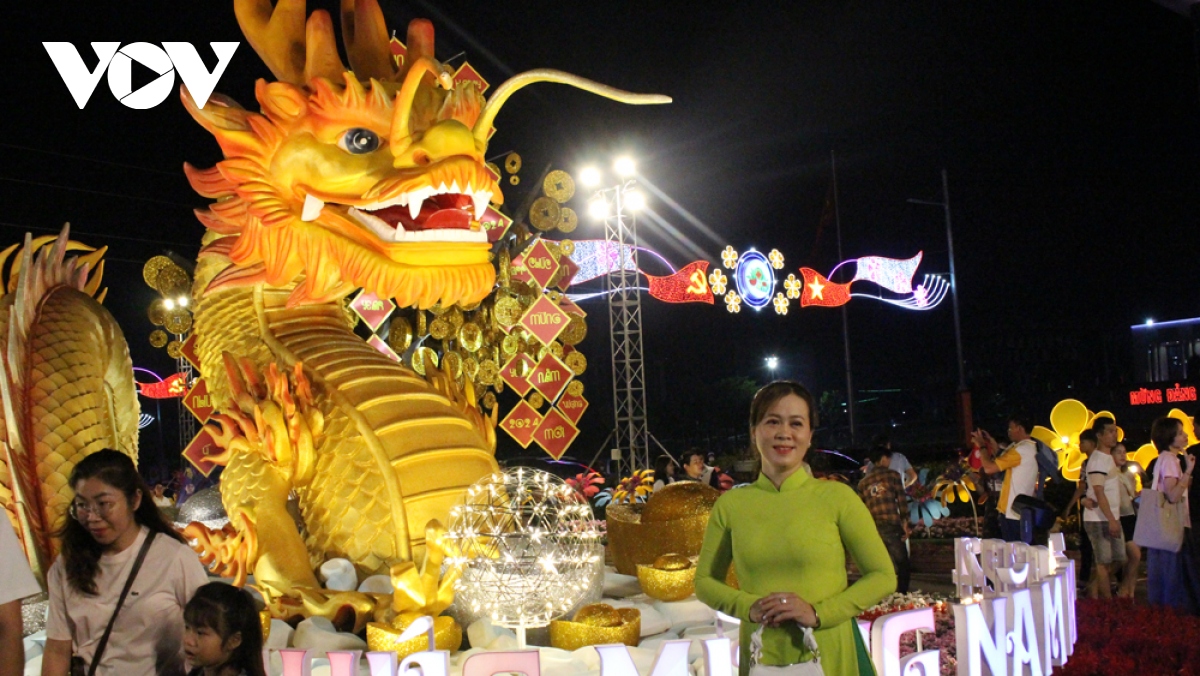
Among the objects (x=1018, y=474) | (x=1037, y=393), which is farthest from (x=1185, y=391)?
(x=1018, y=474)

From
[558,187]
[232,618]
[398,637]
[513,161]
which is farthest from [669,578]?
[558,187]

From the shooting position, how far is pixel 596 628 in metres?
3.95

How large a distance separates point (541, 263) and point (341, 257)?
674cm

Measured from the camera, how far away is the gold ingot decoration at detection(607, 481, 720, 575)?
4969 millimetres

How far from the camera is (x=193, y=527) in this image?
4238mm

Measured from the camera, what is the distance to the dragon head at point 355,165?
13.3 ft

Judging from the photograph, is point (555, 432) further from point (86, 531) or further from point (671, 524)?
point (86, 531)

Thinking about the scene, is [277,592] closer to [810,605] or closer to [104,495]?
[104,495]

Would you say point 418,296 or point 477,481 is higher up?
point 418,296

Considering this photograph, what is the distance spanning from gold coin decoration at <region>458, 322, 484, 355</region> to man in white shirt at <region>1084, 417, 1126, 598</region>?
4919mm

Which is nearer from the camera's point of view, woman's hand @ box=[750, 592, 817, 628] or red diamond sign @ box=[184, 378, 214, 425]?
woman's hand @ box=[750, 592, 817, 628]

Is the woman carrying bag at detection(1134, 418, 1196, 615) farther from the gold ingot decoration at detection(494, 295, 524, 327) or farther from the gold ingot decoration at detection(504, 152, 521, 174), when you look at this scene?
the gold ingot decoration at detection(504, 152, 521, 174)

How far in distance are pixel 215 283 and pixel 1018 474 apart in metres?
5.58
